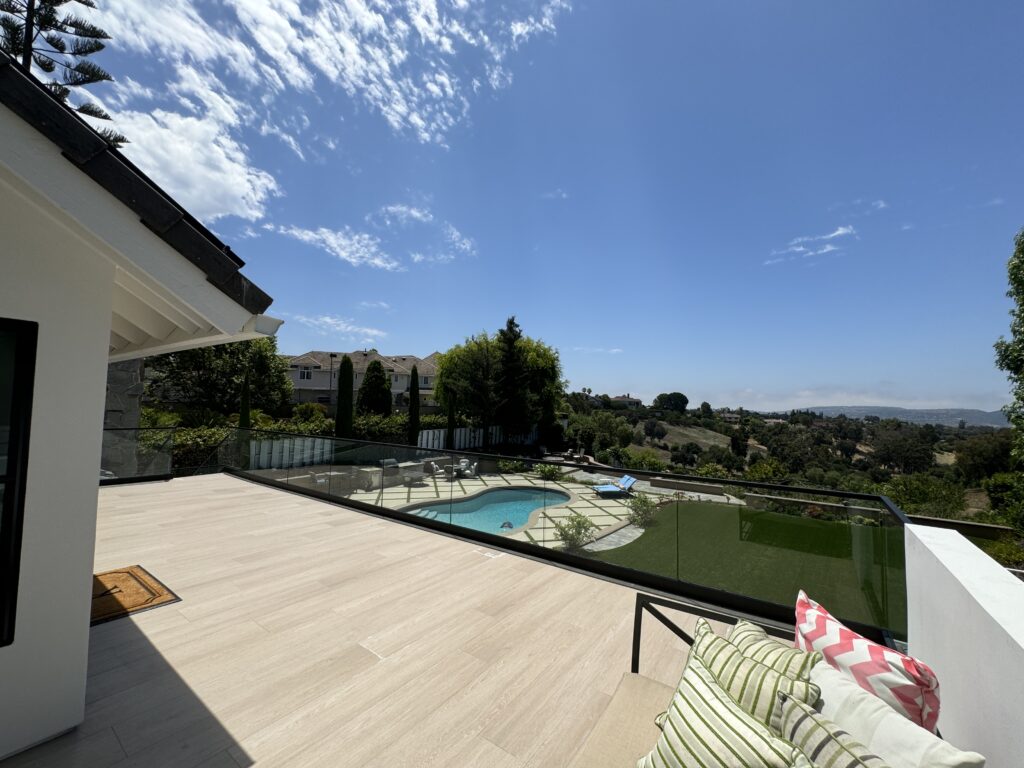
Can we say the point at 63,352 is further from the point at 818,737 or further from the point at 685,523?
the point at 685,523

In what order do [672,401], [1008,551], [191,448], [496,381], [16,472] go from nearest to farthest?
[16,472]
[1008,551]
[191,448]
[496,381]
[672,401]

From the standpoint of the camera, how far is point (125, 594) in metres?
3.29

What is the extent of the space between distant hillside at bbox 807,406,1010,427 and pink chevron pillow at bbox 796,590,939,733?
27994 mm

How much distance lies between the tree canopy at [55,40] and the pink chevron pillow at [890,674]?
12481 millimetres

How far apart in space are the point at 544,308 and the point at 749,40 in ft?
54.2

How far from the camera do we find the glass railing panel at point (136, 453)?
7005mm

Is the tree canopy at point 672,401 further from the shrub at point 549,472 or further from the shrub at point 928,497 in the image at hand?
the shrub at point 549,472

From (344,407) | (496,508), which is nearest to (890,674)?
(496,508)

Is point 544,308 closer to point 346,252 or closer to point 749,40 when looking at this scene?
point 346,252

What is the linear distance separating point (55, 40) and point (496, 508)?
1338 centimetres

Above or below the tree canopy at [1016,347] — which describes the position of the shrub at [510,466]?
below

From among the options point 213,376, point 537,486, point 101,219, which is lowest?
point 537,486

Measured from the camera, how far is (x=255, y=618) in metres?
2.99

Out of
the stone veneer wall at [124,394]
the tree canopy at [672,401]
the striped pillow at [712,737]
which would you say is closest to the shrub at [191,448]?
the stone veneer wall at [124,394]
